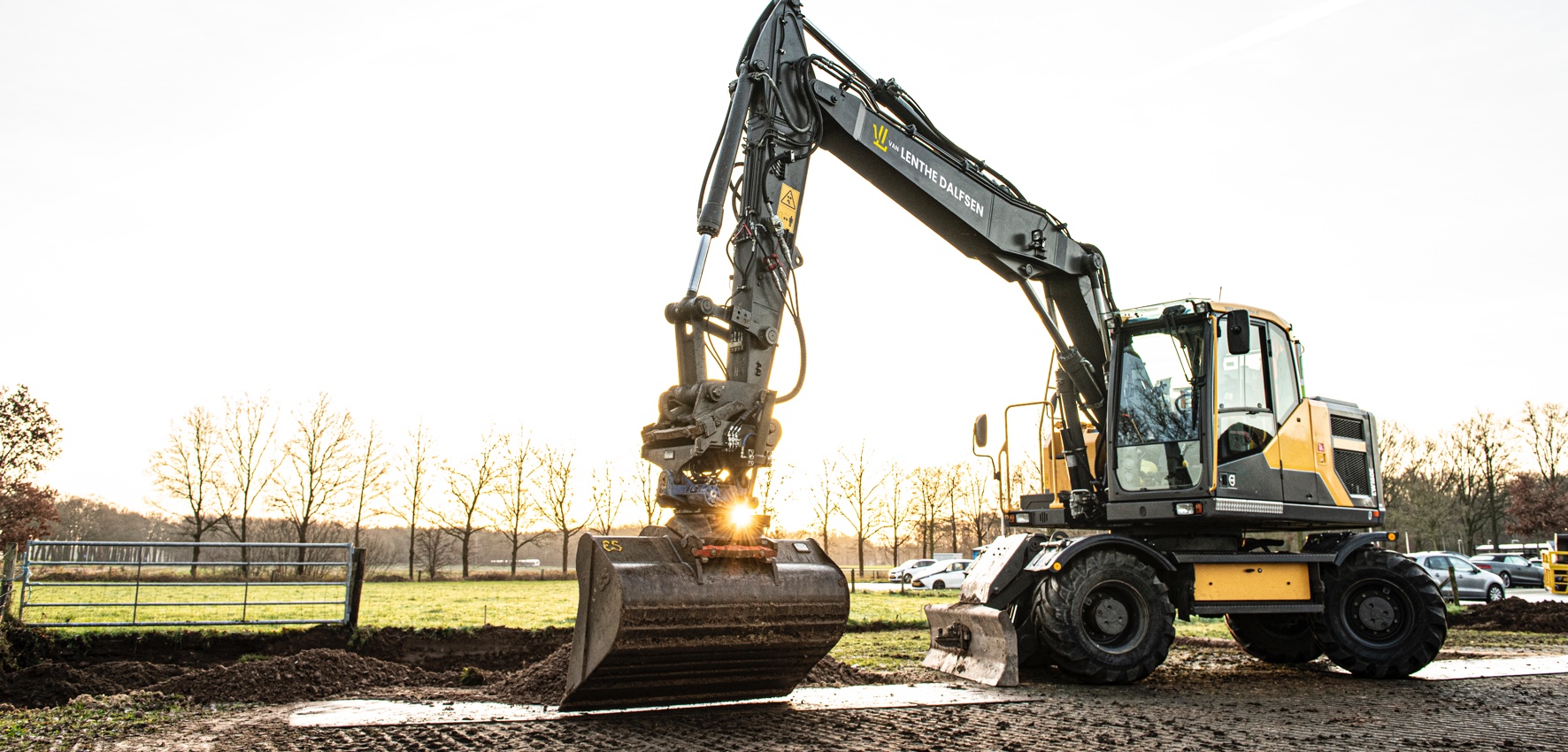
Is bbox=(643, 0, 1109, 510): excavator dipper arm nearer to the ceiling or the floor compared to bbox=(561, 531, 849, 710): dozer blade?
nearer to the ceiling

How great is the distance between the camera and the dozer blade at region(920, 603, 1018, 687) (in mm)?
8148

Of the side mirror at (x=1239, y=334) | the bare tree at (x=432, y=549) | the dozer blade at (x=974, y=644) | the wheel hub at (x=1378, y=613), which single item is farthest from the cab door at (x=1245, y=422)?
the bare tree at (x=432, y=549)

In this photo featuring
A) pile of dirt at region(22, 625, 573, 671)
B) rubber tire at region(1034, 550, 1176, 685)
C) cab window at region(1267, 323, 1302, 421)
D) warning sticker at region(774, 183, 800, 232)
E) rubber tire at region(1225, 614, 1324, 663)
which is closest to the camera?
warning sticker at region(774, 183, 800, 232)

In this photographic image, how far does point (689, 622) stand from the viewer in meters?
5.66

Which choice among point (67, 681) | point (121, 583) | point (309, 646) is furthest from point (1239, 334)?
point (121, 583)

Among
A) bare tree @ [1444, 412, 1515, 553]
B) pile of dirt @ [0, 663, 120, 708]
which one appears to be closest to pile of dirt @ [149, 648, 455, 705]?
pile of dirt @ [0, 663, 120, 708]

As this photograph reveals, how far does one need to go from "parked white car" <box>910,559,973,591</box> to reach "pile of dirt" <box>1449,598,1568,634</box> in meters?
15.0

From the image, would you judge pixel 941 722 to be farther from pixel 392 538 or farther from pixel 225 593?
pixel 392 538

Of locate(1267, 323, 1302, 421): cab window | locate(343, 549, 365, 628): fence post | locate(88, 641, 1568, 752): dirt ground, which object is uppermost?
locate(1267, 323, 1302, 421): cab window

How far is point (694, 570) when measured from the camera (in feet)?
19.0

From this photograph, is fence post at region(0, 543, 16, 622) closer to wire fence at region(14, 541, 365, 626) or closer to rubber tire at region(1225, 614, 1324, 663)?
wire fence at region(14, 541, 365, 626)

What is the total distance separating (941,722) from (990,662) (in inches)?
88.5

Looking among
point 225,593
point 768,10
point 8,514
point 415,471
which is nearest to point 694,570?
point 768,10

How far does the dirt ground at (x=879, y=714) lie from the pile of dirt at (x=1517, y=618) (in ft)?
30.6
